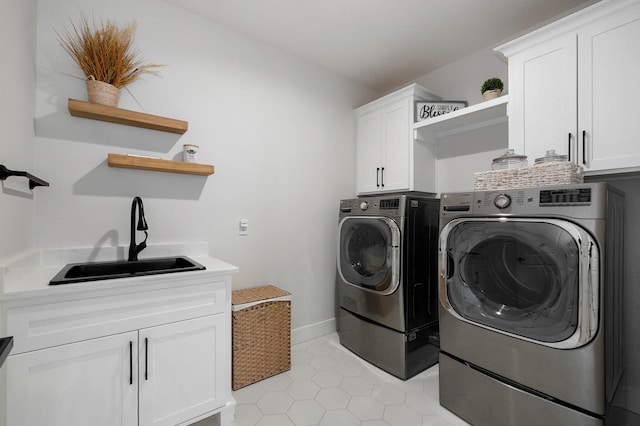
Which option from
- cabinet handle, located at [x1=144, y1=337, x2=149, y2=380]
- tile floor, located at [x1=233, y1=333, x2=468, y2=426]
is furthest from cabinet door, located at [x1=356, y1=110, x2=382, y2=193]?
cabinet handle, located at [x1=144, y1=337, x2=149, y2=380]

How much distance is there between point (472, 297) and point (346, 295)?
43.8 inches

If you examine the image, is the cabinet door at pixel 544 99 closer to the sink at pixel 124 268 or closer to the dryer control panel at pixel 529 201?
the dryer control panel at pixel 529 201

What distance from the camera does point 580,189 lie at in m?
1.18

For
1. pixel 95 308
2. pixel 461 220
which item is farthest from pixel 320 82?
pixel 95 308

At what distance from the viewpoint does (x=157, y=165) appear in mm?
1784

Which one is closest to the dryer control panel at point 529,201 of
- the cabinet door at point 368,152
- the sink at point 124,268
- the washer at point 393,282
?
the washer at point 393,282

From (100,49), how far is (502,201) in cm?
240

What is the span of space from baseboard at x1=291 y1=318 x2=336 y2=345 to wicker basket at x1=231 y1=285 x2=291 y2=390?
41 cm

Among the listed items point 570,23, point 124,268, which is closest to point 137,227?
point 124,268

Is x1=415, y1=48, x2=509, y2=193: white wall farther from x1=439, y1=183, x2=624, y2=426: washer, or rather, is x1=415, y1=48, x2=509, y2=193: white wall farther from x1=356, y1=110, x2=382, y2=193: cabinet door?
x1=439, y1=183, x2=624, y2=426: washer

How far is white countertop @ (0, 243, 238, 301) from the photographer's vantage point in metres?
1.10

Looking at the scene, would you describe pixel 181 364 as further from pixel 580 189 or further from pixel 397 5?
pixel 397 5

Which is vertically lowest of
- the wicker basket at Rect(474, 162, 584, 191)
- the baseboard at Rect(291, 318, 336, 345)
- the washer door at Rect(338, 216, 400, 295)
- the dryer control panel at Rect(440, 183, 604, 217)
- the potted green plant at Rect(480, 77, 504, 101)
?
the baseboard at Rect(291, 318, 336, 345)

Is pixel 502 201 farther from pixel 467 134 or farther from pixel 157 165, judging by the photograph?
pixel 157 165
